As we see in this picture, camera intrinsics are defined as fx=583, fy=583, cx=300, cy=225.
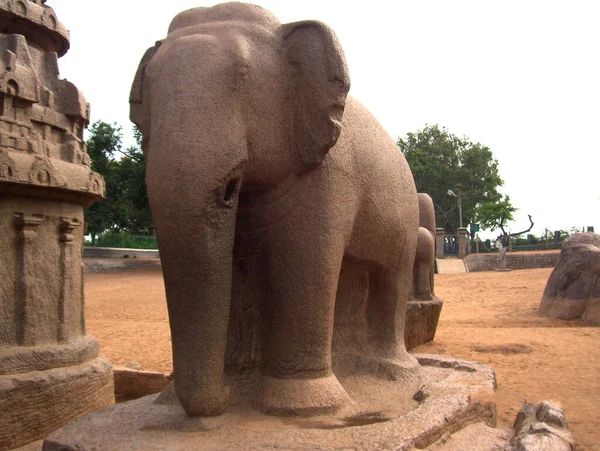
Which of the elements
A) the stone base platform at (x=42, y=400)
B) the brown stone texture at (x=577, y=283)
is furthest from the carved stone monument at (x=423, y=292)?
the stone base platform at (x=42, y=400)

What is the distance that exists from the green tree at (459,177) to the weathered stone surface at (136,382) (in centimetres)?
3257

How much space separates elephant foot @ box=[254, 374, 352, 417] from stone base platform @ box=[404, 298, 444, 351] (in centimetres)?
500

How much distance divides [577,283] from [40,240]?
937 centimetres

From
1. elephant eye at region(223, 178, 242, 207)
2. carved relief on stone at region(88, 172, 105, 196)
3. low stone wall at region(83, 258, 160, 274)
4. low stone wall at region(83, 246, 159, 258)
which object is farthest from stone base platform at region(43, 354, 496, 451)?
low stone wall at region(83, 246, 159, 258)

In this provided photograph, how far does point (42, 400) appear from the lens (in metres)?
4.35

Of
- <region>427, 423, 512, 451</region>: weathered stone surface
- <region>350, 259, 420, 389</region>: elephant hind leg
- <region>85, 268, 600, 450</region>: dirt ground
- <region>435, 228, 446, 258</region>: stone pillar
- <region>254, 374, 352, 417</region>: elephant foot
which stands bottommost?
<region>85, 268, 600, 450</region>: dirt ground

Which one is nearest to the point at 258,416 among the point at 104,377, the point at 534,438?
the point at 534,438

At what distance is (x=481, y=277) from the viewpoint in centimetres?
1934

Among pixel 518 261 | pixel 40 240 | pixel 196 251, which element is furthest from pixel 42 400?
pixel 518 261

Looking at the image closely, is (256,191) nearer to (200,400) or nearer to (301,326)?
(301,326)

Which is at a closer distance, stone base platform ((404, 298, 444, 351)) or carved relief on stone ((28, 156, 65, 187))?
carved relief on stone ((28, 156, 65, 187))

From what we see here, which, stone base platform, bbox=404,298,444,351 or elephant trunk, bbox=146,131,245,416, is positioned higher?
elephant trunk, bbox=146,131,245,416

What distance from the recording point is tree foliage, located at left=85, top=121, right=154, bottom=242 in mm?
23484

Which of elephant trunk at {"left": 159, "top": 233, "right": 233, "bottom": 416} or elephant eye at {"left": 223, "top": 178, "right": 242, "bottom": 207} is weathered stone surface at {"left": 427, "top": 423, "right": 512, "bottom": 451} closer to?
elephant trunk at {"left": 159, "top": 233, "right": 233, "bottom": 416}
